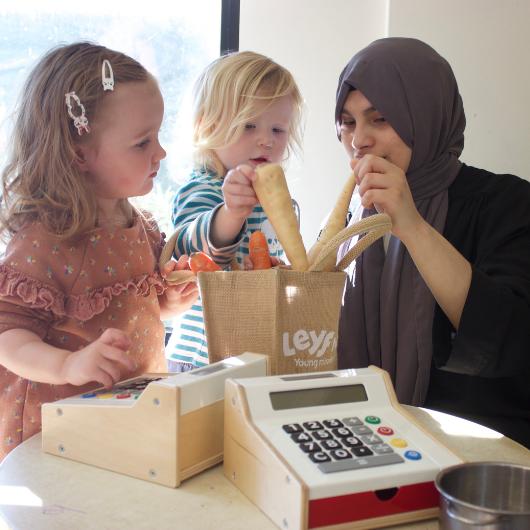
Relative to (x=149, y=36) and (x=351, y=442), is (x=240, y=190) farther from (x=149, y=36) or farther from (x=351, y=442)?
(x=149, y=36)

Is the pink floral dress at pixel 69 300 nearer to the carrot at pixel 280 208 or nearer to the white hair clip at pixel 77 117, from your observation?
the white hair clip at pixel 77 117

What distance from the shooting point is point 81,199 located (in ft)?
3.42

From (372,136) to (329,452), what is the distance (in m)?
0.79

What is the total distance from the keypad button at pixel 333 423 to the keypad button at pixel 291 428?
0.11ft

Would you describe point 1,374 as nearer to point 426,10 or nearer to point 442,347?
point 442,347

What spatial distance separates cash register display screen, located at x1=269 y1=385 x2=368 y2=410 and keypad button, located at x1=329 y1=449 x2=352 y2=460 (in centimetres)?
8

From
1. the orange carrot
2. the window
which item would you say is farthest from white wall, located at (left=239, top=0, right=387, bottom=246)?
the orange carrot

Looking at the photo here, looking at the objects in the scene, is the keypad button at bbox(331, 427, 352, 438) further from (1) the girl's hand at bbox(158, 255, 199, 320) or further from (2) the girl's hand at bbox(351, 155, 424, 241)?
(1) the girl's hand at bbox(158, 255, 199, 320)

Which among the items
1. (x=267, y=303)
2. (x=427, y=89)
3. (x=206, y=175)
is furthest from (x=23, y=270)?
(x=427, y=89)

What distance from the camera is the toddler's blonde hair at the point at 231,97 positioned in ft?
4.72

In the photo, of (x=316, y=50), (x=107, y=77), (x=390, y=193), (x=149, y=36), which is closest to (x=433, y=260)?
(x=390, y=193)

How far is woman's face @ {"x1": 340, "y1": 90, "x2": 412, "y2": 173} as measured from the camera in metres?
1.28

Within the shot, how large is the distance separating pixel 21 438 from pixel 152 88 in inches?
23.5

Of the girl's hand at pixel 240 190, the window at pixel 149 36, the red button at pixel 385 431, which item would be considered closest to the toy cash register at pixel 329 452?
the red button at pixel 385 431
